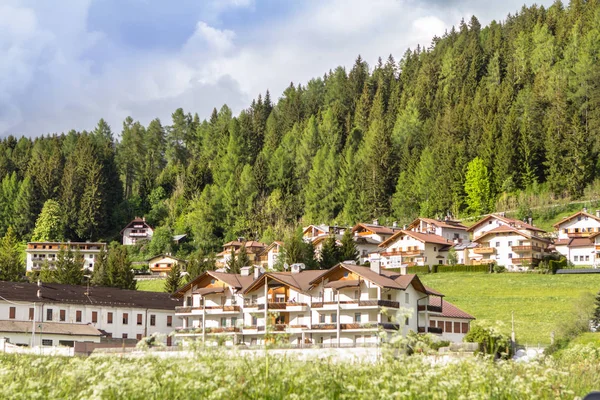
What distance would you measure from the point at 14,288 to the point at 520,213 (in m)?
72.6

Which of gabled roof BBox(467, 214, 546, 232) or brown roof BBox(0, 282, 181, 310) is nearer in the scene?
brown roof BBox(0, 282, 181, 310)

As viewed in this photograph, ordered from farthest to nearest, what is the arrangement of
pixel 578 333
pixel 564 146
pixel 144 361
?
pixel 564 146 < pixel 578 333 < pixel 144 361

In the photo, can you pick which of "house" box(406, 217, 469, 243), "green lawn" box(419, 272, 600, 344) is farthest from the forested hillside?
"green lawn" box(419, 272, 600, 344)

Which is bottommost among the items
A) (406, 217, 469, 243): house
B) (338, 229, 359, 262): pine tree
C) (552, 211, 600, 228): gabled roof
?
(338, 229, 359, 262): pine tree

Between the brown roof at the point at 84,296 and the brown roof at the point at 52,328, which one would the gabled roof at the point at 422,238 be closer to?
the brown roof at the point at 84,296

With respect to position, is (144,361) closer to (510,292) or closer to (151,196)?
(510,292)

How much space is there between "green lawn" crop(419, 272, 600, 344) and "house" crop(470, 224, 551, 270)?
11023mm

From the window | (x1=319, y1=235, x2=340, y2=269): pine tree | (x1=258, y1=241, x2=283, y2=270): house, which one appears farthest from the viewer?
(x1=258, y1=241, x2=283, y2=270): house

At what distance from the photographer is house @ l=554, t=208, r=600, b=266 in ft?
342

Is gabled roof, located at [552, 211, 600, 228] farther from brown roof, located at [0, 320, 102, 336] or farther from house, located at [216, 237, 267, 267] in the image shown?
brown roof, located at [0, 320, 102, 336]

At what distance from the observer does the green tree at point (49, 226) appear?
510 ft

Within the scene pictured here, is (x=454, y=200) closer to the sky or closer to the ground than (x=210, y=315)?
closer to the sky

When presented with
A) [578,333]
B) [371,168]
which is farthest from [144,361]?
[371,168]

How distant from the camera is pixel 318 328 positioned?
216 ft
